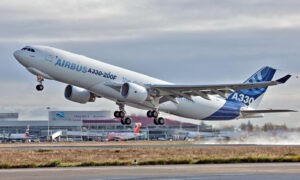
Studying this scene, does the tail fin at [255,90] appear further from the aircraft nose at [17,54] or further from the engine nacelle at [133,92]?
the aircraft nose at [17,54]

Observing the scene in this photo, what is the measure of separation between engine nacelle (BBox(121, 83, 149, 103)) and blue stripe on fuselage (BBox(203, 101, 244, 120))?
11.0 metres

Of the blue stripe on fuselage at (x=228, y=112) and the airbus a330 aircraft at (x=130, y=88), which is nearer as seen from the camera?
the airbus a330 aircraft at (x=130, y=88)

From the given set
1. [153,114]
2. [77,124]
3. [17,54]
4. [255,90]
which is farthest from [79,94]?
[77,124]

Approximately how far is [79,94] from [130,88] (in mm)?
6785

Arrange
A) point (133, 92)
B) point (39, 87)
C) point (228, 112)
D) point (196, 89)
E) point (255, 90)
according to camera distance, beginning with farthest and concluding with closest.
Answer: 1. point (255, 90)
2. point (228, 112)
3. point (196, 89)
4. point (133, 92)
5. point (39, 87)

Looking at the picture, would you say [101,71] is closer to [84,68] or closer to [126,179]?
[84,68]

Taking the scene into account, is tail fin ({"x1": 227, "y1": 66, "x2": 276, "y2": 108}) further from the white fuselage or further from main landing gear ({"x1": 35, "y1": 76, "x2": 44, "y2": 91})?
main landing gear ({"x1": 35, "y1": 76, "x2": 44, "y2": 91})

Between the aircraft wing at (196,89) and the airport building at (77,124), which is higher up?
the airport building at (77,124)

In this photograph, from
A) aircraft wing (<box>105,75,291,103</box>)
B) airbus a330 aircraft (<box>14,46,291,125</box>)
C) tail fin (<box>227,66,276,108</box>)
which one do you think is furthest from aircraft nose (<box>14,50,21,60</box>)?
tail fin (<box>227,66,276,108</box>)

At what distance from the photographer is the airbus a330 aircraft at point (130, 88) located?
53969 mm

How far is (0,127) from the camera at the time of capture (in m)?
180

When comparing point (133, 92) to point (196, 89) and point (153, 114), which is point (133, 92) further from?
point (196, 89)

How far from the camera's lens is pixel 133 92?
182ft

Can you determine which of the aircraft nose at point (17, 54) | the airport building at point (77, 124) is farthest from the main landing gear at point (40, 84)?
the airport building at point (77, 124)
